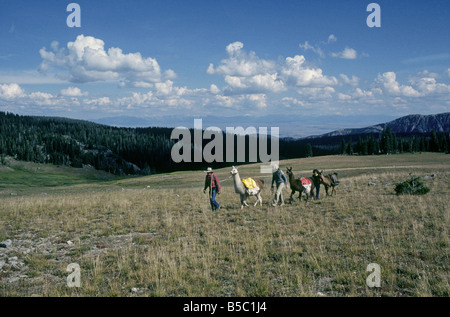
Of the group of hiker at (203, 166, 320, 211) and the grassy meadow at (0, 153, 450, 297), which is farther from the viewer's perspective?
the group of hiker at (203, 166, 320, 211)

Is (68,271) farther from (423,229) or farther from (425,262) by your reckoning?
(423,229)

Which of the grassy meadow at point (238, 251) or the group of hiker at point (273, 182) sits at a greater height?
the group of hiker at point (273, 182)

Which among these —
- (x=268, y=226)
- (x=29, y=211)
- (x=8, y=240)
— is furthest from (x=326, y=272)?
(x=29, y=211)

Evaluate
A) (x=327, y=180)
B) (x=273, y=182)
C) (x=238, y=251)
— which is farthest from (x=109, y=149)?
(x=238, y=251)

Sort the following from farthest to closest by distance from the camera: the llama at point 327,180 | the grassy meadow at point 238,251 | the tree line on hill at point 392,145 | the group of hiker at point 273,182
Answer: the tree line on hill at point 392,145 < the llama at point 327,180 < the group of hiker at point 273,182 < the grassy meadow at point 238,251

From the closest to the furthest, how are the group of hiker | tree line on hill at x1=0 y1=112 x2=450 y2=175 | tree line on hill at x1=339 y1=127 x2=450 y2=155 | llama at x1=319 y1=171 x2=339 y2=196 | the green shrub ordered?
the group of hiker → the green shrub → llama at x1=319 y1=171 x2=339 y2=196 → tree line on hill at x1=339 y1=127 x2=450 y2=155 → tree line on hill at x1=0 y1=112 x2=450 y2=175

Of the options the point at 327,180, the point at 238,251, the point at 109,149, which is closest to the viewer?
the point at 238,251

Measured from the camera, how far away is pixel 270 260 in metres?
7.88

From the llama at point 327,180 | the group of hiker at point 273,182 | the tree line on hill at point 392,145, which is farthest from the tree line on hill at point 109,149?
the group of hiker at point 273,182

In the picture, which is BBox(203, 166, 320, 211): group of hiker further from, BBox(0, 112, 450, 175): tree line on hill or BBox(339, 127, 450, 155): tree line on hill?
BBox(0, 112, 450, 175): tree line on hill

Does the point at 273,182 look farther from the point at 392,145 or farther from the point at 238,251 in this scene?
the point at 392,145

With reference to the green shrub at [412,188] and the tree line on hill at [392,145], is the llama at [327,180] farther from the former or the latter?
the tree line on hill at [392,145]

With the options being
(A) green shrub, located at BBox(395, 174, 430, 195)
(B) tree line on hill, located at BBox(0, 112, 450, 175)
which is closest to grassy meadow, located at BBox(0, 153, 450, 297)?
(A) green shrub, located at BBox(395, 174, 430, 195)

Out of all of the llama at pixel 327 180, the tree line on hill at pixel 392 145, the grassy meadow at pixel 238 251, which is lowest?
the grassy meadow at pixel 238 251
